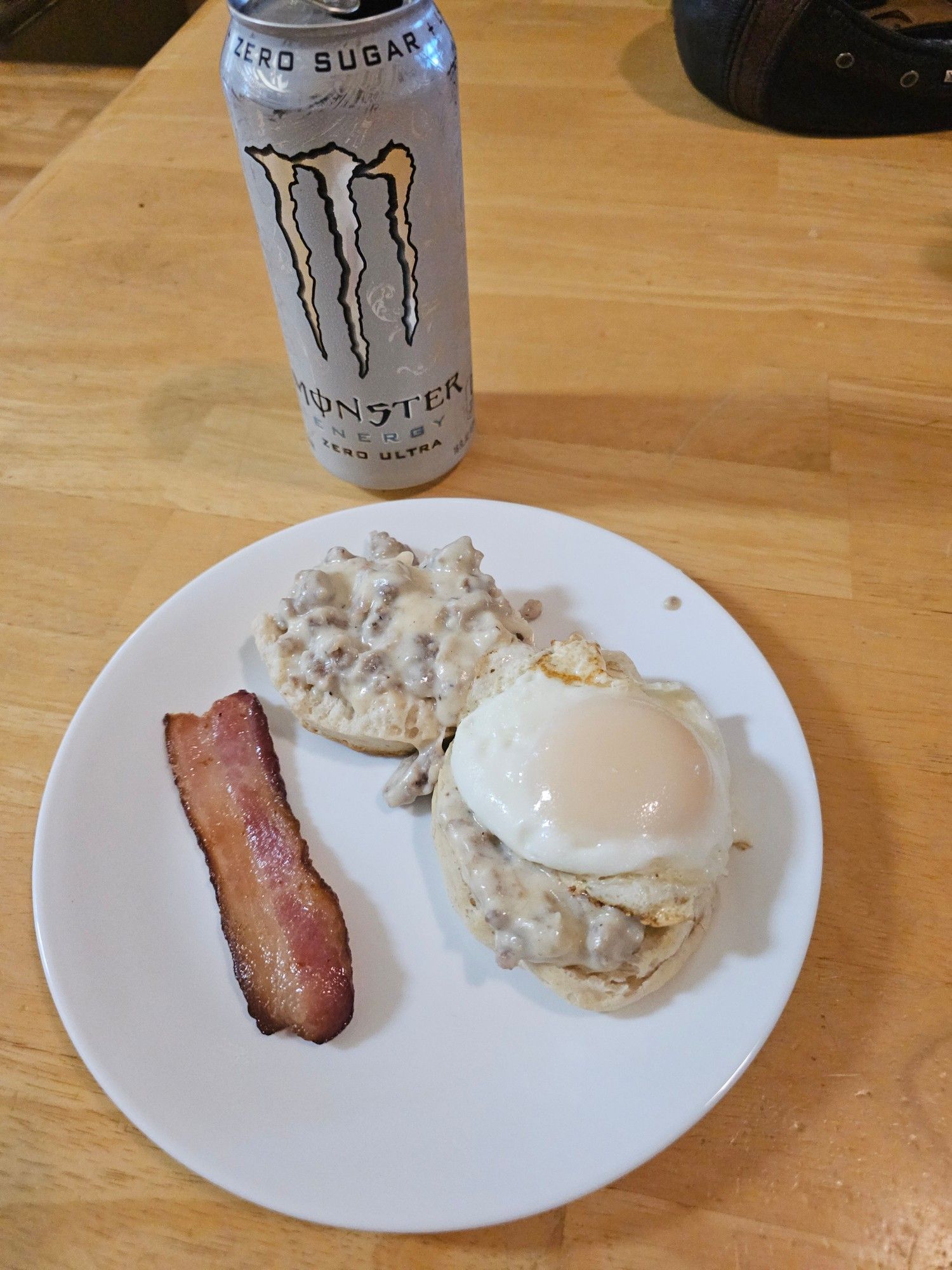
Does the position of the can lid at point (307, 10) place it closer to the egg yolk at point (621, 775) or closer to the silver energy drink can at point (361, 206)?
the silver energy drink can at point (361, 206)

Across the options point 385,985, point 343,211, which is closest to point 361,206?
point 343,211

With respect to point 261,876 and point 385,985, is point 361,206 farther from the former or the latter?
point 385,985

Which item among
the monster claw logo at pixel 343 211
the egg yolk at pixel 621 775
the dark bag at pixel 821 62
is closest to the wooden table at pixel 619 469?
the dark bag at pixel 821 62

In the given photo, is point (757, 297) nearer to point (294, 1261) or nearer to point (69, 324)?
point (69, 324)

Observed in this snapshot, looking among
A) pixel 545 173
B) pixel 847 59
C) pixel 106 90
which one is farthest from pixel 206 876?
pixel 106 90

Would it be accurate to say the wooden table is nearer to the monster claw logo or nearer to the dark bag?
the dark bag

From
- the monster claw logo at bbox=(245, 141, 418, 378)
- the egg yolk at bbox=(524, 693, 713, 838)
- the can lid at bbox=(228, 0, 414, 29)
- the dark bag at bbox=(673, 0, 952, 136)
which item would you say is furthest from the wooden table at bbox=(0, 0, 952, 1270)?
the can lid at bbox=(228, 0, 414, 29)
